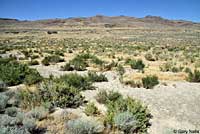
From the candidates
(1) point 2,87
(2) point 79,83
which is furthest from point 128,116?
(1) point 2,87

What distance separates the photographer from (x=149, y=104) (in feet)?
36.4

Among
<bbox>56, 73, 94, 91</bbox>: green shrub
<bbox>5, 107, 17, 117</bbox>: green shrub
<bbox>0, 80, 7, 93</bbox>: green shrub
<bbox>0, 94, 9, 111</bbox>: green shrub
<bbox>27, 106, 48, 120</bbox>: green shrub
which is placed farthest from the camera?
<bbox>56, 73, 94, 91</bbox>: green shrub

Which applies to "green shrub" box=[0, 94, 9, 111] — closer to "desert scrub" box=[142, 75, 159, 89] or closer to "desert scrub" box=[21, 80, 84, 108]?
"desert scrub" box=[21, 80, 84, 108]

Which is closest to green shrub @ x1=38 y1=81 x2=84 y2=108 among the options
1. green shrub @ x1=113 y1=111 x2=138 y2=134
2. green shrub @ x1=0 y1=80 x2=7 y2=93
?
green shrub @ x1=0 y1=80 x2=7 y2=93

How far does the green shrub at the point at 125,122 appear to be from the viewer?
827 cm

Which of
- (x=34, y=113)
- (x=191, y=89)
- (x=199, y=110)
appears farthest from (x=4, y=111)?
(x=191, y=89)

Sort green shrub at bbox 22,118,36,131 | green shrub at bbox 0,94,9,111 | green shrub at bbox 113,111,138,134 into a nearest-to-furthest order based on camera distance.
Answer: green shrub at bbox 22,118,36,131 → green shrub at bbox 113,111,138,134 → green shrub at bbox 0,94,9,111

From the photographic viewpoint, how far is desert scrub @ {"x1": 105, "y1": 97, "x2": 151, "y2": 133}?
8312mm

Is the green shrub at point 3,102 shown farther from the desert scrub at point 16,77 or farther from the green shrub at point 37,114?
the desert scrub at point 16,77

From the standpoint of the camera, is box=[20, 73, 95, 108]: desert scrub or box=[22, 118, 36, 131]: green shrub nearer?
box=[22, 118, 36, 131]: green shrub

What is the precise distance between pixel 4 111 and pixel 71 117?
2104mm

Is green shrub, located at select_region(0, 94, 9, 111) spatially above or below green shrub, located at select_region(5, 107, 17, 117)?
above

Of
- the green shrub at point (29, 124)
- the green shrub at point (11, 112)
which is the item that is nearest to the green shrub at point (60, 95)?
the green shrub at point (11, 112)

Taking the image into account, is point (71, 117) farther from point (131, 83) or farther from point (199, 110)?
point (131, 83)
